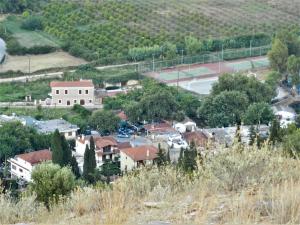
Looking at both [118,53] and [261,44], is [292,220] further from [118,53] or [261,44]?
[261,44]

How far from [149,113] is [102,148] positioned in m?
2.55

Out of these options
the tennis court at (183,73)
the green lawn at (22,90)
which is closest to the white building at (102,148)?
the green lawn at (22,90)

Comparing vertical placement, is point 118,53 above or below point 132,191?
below

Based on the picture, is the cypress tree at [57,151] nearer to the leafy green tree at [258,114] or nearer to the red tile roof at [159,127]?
the red tile roof at [159,127]

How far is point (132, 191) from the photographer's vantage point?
15.4ft

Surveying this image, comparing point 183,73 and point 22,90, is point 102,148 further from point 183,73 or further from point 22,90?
point 183,73

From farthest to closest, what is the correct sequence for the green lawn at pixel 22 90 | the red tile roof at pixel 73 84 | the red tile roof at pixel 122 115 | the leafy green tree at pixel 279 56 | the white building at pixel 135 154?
the leafy green tree at pixel 279 56
the green lawn at pixel 22 90
the red tile roof at pixel 73 84
the red tile roof at pixel 122 115
the white building at pixel 135 154

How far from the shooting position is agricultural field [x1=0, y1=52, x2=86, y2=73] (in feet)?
71.4

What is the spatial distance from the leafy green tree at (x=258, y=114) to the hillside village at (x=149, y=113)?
0.03m

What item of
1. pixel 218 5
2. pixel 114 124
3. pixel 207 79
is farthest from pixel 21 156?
pixel 218 5

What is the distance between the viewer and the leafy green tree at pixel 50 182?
5.90 m

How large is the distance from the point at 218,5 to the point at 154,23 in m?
→ 3.64

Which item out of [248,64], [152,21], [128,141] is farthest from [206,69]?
[128,141]

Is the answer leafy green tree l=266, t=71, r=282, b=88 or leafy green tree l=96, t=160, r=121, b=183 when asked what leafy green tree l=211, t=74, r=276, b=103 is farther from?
leafy green tree l=96, t=160, r=121, b=183
